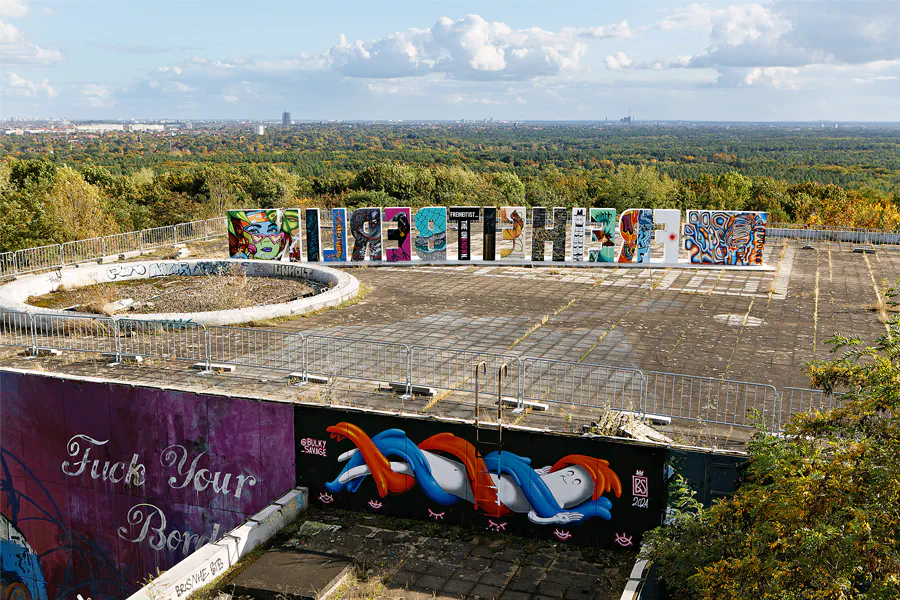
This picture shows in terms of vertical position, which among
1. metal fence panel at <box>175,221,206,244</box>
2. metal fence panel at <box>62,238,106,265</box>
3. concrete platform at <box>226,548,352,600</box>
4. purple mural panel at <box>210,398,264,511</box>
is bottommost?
concrete platform at <box>226,548,352,600</box>

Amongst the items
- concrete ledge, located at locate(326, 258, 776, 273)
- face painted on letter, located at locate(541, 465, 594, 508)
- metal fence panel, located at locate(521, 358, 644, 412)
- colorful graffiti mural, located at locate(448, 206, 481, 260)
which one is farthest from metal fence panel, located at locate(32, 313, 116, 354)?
colorful graffiti mural, located at locate(448, 206, 481, 260)

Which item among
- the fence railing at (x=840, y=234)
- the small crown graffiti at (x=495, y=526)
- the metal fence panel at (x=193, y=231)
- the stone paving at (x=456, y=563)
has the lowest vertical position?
the stone paving at (x=456, y=563)

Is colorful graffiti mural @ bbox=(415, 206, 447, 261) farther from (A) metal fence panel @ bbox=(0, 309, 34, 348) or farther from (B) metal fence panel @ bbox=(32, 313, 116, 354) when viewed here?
(A) metal fence panel @ bbox=(0, 309, 34, 348)

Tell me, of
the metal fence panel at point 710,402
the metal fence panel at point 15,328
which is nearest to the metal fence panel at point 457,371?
the metal fence panel at point 710,402

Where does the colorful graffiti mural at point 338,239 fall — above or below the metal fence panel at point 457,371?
above

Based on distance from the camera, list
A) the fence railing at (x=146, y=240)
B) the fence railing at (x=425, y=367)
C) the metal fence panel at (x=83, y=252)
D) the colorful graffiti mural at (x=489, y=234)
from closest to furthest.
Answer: the fence railing at (x=425, y=367)
the fence railing at (x=146, y=240)
the metal fence panel at (x=83, y=252)
the colorful graffiti mural at (x=489, y=234)

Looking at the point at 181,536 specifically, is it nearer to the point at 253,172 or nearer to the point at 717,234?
the point at 717,234

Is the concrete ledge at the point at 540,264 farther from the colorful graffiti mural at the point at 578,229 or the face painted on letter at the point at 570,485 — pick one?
the face painted on letter at the point at 570,485

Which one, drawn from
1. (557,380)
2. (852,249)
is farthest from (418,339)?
(852,249)
